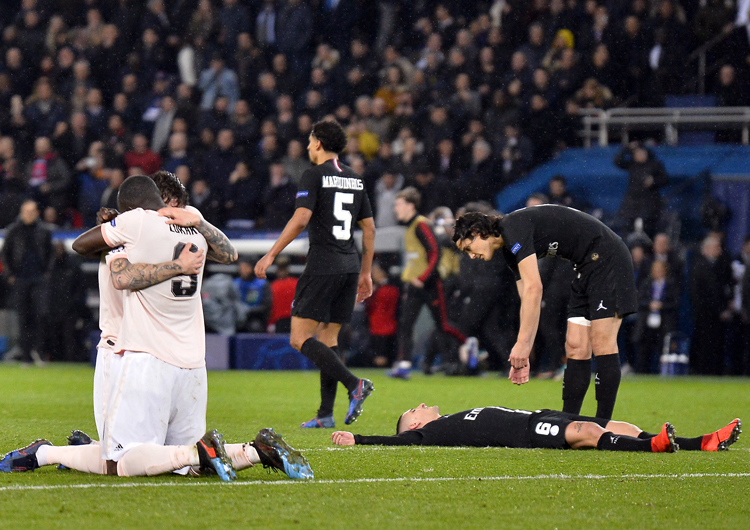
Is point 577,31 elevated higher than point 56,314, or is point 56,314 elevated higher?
point 577,31

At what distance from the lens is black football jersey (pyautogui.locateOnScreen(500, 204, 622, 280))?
6625 mm

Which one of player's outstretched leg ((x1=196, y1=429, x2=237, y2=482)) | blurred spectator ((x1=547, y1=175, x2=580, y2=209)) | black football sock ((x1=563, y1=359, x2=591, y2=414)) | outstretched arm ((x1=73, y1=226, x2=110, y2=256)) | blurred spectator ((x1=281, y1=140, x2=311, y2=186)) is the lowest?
player's outstretched leg ((x1=196, y1=429, x2=237, y2=482))

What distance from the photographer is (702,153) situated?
15352 mm

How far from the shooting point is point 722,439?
20.5 ft

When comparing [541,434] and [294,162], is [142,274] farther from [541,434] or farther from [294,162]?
[294,162]

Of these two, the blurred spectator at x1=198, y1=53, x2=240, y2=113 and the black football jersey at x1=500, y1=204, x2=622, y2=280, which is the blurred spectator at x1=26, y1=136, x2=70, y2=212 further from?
the black football jersey at x1=500, y1=204, x2=622, y2=280

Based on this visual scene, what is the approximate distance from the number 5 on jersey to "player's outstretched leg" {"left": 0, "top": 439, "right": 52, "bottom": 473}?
3.38 m

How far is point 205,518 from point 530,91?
13.5m

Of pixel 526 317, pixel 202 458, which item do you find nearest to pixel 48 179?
pixel 526 317

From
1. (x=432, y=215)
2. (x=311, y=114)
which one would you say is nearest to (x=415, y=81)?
(x=311, y=114)

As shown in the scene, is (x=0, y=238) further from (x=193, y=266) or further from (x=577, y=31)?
(x=193, y=266)

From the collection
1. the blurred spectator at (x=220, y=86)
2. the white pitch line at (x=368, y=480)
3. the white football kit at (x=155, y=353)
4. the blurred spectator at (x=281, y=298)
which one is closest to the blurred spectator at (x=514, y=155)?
the blurred spectator at (x=281, y=298)

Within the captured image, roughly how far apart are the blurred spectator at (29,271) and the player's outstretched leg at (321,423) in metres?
8.77

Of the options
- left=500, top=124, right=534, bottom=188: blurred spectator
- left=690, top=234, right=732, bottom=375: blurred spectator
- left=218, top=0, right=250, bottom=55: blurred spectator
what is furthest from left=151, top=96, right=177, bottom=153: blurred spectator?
left=690, top=234, right=732, bottom=375: blurred spectator
